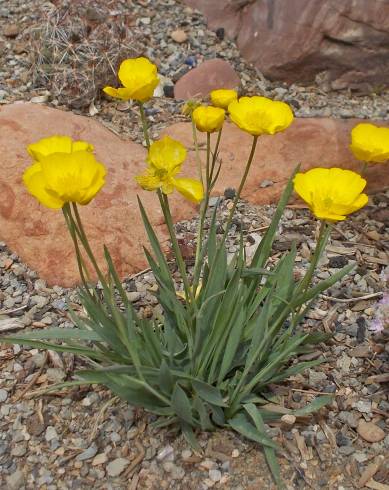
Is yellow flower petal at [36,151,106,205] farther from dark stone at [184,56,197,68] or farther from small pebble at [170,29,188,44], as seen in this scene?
small pebble at [170,29,188,44]

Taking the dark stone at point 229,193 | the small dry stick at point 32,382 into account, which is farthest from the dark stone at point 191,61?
the small dry stick at point 32,382

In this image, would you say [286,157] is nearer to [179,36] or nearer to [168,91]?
[168,91]

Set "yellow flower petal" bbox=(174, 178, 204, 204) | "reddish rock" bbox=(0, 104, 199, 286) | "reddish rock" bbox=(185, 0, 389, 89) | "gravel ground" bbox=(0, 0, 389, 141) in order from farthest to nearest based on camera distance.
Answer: "reddish rock" bbox=(185, 0, 389, 89) → "gravel ground" bbox=(0, 0, 389, 141) → "reddish rock" bbox=(0, 104, 199, 286) → "yellow flower petal" bbox=(174, 178, 204, 204)

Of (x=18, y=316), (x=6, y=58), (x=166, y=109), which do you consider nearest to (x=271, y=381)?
(x=18, y=316)

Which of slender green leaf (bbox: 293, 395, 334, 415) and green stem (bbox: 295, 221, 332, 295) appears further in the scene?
slender green leaf (bbox: 293, 395, 334, 415)

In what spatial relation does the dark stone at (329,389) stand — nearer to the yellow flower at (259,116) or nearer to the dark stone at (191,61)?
the yellow flower at (259,116)

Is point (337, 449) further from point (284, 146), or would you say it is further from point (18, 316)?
point (284, 146)

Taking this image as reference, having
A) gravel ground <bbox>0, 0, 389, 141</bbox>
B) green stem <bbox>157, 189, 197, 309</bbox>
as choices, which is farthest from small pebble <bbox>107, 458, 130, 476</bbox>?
gravel ground <bbox>0, 0, 389, 141</bbox>

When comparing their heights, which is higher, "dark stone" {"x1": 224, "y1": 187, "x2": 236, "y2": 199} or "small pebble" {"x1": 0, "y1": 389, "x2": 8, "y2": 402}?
"dark stone" {"x1": 224, "y1": 187, "x2": 236, "y2": 199}

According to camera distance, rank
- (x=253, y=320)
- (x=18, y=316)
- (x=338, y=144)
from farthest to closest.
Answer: (x=338, y=144) < (x=18, y=316) < (x=253, y=320)
